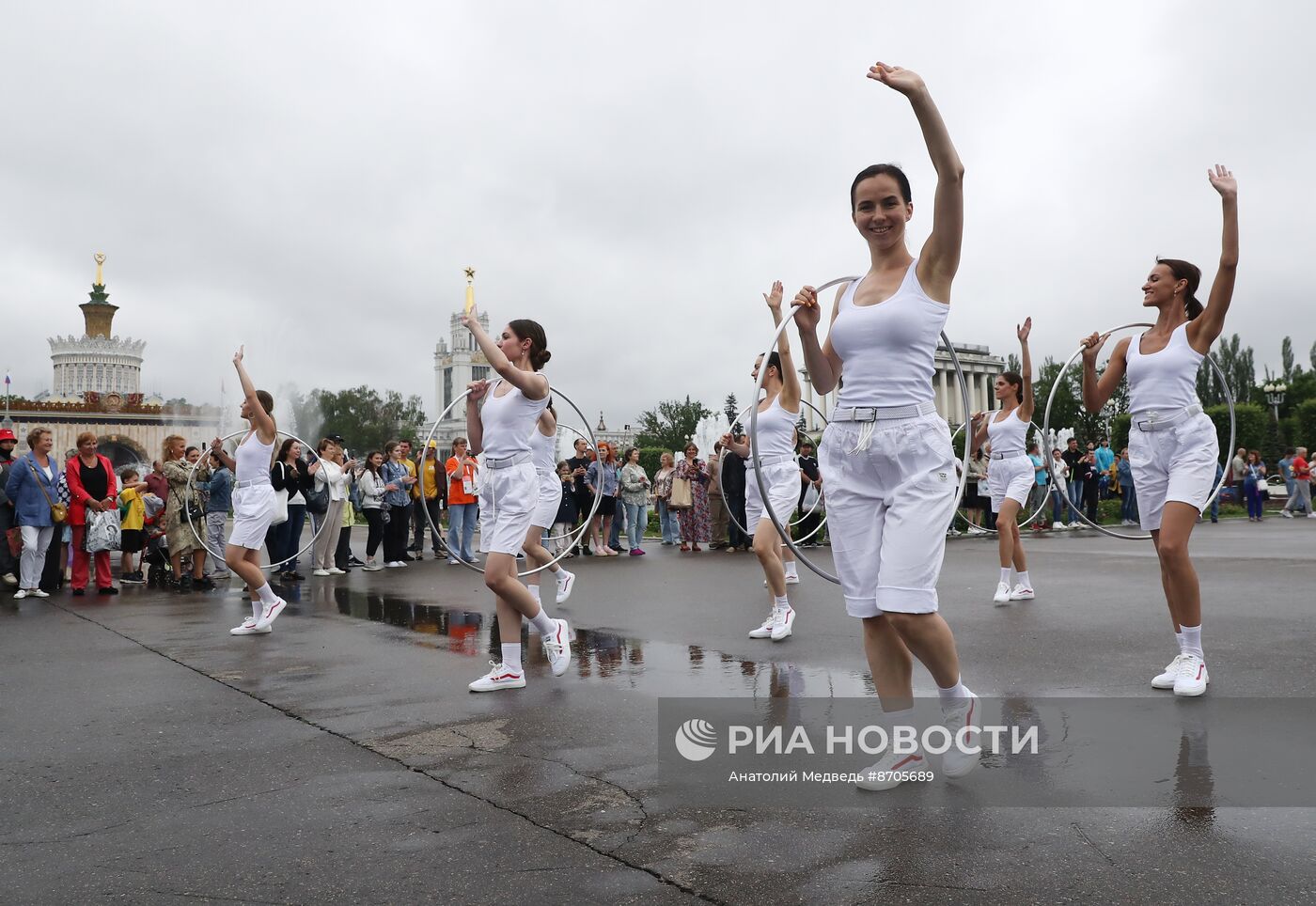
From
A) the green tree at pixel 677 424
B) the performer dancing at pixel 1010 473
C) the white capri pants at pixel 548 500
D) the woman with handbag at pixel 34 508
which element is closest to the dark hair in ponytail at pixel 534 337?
the white capri pants at pixel 548 500

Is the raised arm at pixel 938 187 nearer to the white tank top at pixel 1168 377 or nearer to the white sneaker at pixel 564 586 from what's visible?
the white tank top at pixel 1168 377

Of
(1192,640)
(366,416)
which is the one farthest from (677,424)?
(1192,640)

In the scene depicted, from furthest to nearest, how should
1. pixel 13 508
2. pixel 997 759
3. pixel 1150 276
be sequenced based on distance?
pixel 13 508 → pixel 1150 276 → pixel 997 759

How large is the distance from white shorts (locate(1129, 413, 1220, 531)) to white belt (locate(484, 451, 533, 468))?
3.80 m

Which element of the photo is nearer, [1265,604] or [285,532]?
[1265,604]

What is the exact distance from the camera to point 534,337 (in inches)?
285

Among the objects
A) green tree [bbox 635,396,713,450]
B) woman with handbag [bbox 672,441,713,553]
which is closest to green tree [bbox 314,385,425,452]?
green tree [bbox 635,396,713,450]

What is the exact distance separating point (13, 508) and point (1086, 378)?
13780 millimetres

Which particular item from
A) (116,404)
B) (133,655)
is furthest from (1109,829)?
(116,404)

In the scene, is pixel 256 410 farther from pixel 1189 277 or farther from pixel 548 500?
pixel 1189 277

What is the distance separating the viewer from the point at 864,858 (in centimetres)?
342

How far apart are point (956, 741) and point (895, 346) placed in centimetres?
164

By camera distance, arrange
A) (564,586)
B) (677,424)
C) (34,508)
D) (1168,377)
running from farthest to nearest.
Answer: (677,424) < (34,508) < (564,586) < (1168,377)

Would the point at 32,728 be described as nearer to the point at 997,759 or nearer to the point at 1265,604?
the point at 997,759
